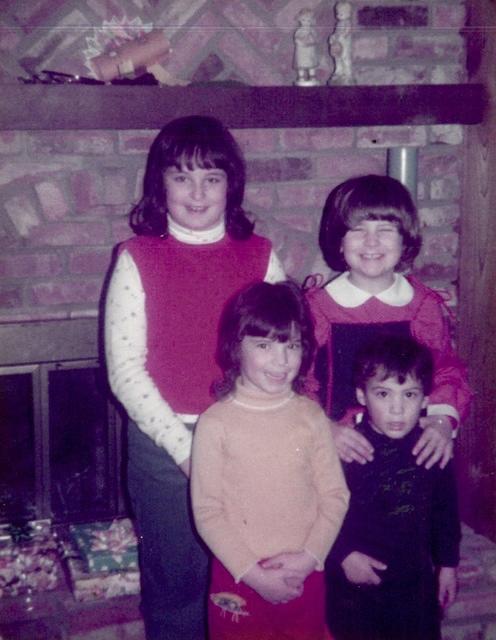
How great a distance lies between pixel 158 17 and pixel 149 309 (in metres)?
0.79

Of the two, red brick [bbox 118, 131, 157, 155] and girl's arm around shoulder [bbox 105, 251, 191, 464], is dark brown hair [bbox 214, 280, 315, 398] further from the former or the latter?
red brick [bbox 118, 131, 157, 155]

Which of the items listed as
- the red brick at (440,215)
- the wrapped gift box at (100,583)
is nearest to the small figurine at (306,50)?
the red brick at (440,215)

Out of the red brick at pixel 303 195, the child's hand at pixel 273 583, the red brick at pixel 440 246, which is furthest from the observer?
the red brick at pixel 440 246

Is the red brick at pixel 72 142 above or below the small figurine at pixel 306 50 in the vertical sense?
below

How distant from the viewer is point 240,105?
1.81 m

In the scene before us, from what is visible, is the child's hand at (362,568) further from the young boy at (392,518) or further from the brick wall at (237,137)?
the brick wall at (237,137)

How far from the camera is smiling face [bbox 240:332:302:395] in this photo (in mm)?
1457

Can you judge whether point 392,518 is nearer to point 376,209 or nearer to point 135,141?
point 376,209

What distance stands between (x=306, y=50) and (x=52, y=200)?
728 mm

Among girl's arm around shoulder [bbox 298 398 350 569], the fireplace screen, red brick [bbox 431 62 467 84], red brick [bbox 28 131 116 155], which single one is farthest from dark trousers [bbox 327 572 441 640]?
red brick [bbox 431 62 467 84]

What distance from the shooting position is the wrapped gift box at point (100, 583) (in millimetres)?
1868

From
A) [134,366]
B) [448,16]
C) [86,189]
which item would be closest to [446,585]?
[134,366]

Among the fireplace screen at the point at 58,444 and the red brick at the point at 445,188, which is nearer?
the fireplace screen at the point at 58,444

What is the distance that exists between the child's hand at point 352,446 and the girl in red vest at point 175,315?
0.28 metres
